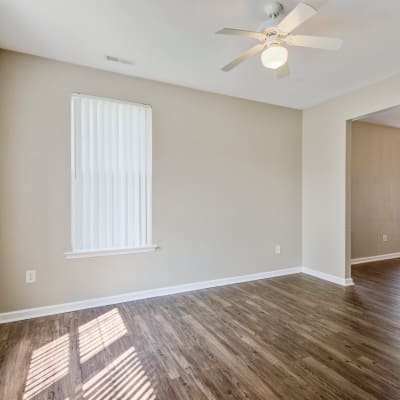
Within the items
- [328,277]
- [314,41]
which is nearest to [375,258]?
[328,277]

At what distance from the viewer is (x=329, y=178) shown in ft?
13.6

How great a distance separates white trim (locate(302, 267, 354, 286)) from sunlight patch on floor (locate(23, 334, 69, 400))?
11.6 ft

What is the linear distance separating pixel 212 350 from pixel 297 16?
2532 millimetres

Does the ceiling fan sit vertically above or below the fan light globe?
above

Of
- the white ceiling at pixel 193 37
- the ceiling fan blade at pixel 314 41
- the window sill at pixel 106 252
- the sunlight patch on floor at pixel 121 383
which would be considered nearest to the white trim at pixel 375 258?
the white ceiling at pixel 193 37

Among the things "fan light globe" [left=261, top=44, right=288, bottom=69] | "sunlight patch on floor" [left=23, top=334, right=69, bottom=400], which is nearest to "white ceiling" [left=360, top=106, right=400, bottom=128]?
"fan light globe" [left=261, top=44, right=288, bottom=69]

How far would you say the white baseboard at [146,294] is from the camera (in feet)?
9.30

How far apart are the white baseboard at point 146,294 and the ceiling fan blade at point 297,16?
3035mm

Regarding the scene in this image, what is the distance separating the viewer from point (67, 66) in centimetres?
300

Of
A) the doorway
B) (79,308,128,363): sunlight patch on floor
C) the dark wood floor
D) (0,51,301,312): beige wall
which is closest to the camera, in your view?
the dark wood floor

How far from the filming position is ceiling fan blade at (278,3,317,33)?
167cm

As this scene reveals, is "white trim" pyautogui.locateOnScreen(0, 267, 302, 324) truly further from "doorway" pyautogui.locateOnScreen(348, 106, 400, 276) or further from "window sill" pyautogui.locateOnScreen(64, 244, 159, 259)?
"doorway" pyautogui.locateOnScreen(348, 106, 400, 276)

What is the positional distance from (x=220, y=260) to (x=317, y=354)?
1.87 metres

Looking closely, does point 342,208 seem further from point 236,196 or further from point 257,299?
point 257,299
